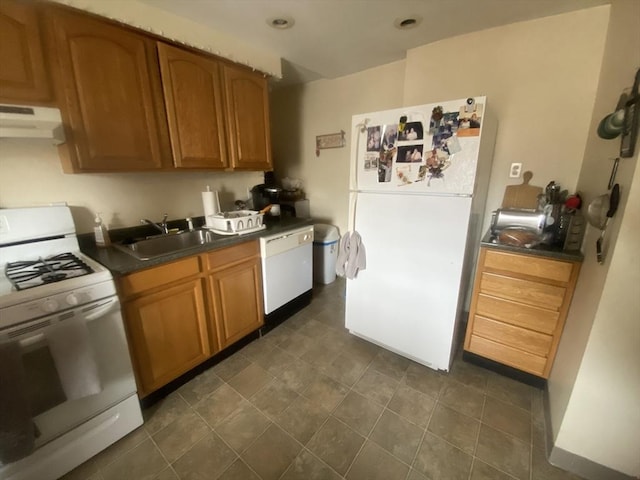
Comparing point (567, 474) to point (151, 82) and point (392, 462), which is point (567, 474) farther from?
point (151, 82)

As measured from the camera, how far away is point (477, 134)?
134 centimetres

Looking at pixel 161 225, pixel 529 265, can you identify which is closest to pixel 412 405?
pixel 529 265

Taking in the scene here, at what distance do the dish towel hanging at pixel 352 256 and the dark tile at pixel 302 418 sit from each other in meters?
0.88

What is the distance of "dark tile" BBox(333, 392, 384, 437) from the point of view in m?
1.43

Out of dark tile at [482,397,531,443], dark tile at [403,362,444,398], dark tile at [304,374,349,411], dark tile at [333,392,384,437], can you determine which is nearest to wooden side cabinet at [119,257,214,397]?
dark tile at [304,374,349,411]

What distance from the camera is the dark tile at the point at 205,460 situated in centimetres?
121

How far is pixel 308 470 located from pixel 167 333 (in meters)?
1.05

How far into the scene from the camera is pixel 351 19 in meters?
1.77

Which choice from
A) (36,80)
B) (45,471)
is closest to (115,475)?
(45,471)

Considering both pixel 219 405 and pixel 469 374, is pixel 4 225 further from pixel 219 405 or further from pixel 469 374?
pixel 469 374

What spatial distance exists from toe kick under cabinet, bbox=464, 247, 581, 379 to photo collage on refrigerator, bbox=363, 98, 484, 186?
2.15 feet

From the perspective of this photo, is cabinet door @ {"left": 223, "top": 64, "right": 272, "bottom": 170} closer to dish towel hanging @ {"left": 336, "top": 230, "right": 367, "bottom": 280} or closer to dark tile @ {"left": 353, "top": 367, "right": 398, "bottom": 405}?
dish towel hanging @ {"left": 336, "top": 230, "right": 367, "bottom": 280}

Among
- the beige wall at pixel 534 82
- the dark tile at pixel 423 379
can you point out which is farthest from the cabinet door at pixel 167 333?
the beige wall at pixel 534 82

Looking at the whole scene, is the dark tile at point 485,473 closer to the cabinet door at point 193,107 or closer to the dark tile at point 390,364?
the dark tile at point 390,364
